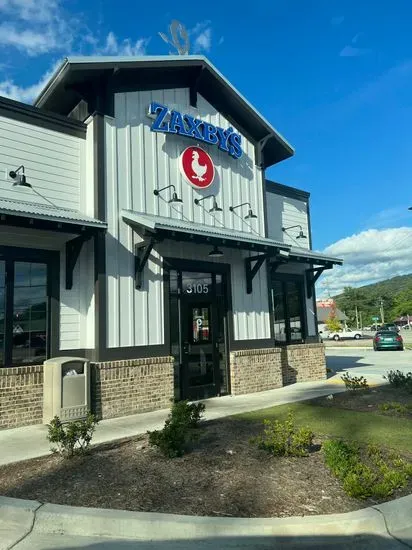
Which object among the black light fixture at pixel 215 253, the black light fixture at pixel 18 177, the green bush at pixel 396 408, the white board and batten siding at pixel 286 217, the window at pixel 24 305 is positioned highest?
the white board and batten siding at pixel 286 217

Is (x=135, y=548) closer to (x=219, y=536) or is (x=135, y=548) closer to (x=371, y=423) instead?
(x=219, y=536)

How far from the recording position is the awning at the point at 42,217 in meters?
7.67

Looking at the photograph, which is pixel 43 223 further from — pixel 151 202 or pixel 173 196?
pixel 173 196

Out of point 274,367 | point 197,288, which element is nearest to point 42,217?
point 197,288

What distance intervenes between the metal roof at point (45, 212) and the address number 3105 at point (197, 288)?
2945 mm

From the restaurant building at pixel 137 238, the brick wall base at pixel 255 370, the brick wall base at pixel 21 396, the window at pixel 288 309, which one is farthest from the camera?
the window at pixel 288 309

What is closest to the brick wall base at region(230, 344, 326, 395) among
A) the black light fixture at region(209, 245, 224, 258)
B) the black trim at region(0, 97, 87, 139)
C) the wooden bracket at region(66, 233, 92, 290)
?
the black light fixture at region(209, 245, 224, 258)

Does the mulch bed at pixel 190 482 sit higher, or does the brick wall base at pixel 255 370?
the brick wall base at pixel 255 370

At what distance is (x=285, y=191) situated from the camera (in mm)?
15359

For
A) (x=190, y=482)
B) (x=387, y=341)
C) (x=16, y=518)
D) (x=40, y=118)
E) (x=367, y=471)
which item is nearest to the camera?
(x=16, y=518)

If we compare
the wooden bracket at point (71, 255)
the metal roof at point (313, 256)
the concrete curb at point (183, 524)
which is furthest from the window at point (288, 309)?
the concrete curb at point (183, 524)

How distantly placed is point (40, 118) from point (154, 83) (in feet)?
9.98

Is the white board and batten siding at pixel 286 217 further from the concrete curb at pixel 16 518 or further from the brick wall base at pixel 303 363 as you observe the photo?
the concrete curb at pixel 16 518

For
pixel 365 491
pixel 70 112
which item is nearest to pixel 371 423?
pixel 365 491
